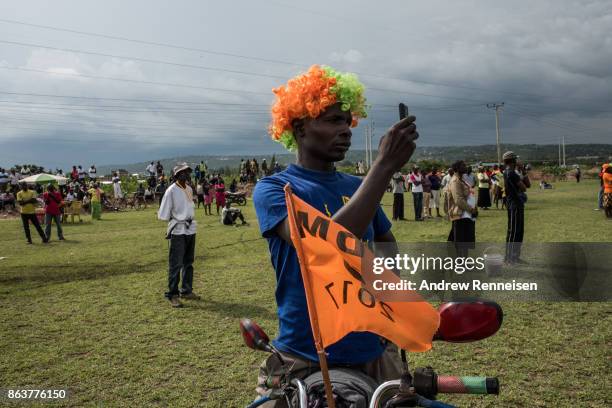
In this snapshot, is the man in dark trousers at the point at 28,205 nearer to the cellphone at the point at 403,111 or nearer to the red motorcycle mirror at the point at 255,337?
→ the red motorcycle mirror at the point at 255,337

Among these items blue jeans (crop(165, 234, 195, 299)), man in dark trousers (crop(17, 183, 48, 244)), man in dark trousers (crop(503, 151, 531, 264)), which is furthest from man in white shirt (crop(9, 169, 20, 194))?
man in dark trousers (crop(503, 151, 531, 264))

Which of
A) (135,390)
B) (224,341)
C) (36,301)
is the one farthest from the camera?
(36,301)

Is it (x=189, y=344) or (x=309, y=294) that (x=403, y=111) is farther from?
(x=189, y=344)

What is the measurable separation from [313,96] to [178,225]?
624cm

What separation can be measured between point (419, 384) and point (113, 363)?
499 centimetres

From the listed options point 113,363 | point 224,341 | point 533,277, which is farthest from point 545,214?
point 113,363

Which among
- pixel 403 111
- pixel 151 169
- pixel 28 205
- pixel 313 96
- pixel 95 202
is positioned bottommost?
pixel 95 202

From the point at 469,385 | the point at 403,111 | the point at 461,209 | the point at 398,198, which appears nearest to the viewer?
the point at 469,385

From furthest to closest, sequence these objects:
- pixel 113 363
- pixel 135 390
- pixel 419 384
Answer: pixel 113 363
pixel 135 390
pixel 419 384

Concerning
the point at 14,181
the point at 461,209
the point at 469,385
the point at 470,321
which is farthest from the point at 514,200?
the point at 14,181

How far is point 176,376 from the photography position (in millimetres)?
5031

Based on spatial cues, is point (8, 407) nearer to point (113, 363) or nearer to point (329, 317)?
point (113, 363)

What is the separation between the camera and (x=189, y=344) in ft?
19.7

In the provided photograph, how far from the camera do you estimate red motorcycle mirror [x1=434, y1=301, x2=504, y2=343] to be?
1.39 metres
